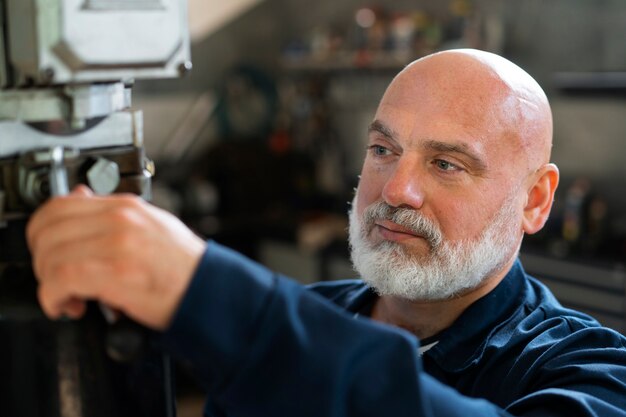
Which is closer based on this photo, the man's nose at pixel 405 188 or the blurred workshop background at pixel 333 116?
the man's nose at pixel 405 188

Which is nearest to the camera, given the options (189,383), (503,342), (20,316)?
(20,316)

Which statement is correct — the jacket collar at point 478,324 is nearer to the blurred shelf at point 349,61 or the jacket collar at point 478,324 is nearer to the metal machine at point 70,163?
the metal machine at point 70,163

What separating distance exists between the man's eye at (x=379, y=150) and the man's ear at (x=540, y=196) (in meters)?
0.30

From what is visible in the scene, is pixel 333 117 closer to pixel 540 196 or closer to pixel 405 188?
pixel 540 196

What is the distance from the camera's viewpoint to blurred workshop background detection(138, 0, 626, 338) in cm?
379

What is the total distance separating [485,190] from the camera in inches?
57.8

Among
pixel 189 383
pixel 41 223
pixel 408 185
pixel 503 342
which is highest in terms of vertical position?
pixel 41 223

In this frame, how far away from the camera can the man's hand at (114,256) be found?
68 centimetres

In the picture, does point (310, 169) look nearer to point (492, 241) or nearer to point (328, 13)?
point (328, 13)

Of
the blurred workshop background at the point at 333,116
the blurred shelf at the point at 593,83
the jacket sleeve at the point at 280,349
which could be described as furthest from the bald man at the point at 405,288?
the blurred shelf at the point at 593,83

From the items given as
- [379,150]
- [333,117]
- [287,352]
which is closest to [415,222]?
[379,150]

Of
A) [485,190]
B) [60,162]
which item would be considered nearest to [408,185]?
[485,190]

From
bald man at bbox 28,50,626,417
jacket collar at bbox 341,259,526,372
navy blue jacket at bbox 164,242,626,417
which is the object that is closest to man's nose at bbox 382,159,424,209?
bald man at bbox 28,50,626,417

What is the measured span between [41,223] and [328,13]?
15.3 feet
